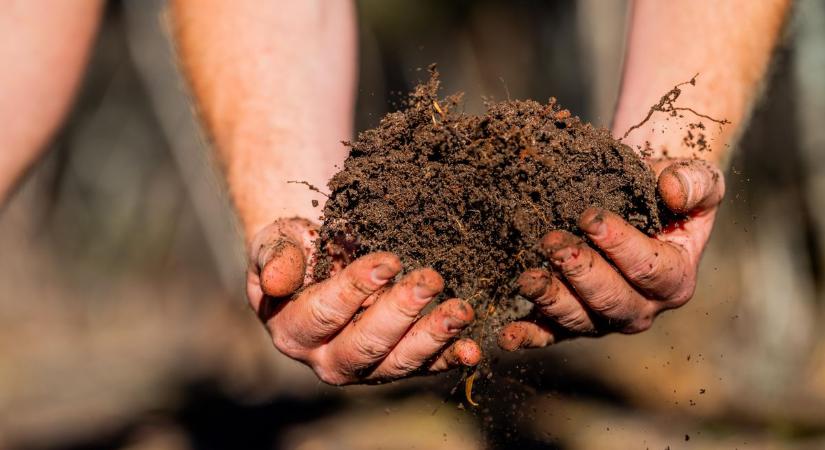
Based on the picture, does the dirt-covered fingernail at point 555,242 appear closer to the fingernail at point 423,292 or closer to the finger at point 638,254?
the finger at point 638,254

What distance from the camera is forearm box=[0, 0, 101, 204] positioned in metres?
1.60

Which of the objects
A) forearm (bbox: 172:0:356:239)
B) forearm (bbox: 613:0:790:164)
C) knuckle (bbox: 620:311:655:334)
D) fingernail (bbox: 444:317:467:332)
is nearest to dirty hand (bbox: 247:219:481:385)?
fingernail (bbox: 444:317:467:332)

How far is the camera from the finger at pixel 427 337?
1.02 m

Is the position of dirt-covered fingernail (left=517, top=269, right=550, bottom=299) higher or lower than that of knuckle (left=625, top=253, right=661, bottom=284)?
lower

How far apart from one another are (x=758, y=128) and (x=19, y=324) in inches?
148

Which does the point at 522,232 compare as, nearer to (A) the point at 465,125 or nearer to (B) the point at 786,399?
(A) the point at 465,125

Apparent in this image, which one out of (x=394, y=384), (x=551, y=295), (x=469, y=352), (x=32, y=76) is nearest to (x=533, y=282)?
(x=551, y=295)

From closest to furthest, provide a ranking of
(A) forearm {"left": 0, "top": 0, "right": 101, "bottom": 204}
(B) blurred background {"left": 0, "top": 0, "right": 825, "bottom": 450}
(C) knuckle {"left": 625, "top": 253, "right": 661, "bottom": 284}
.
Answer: (C) knuckle {"left": 625, "top": 253, "right": 661, "bottom": 284} → (A) forearm {"left": 0, "top": 0, "right": 101, "bottom": 204} → (B) blurred background {"left": 0, "top": 0, "right": 825, "bottom": 450}

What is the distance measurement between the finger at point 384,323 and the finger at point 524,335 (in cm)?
18

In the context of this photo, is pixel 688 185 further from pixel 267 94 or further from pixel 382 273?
pixel 267 94

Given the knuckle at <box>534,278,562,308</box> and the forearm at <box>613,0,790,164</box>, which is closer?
the knuckle at <box>534,278,562,308</box>

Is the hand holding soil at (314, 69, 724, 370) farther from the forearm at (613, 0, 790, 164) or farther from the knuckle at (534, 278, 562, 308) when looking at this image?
the forearm at (613, 0, 790, 164)

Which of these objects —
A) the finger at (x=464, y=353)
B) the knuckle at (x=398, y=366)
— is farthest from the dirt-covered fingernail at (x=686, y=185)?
the knuckle at (x=398, y=366)

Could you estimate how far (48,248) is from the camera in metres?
3.35
